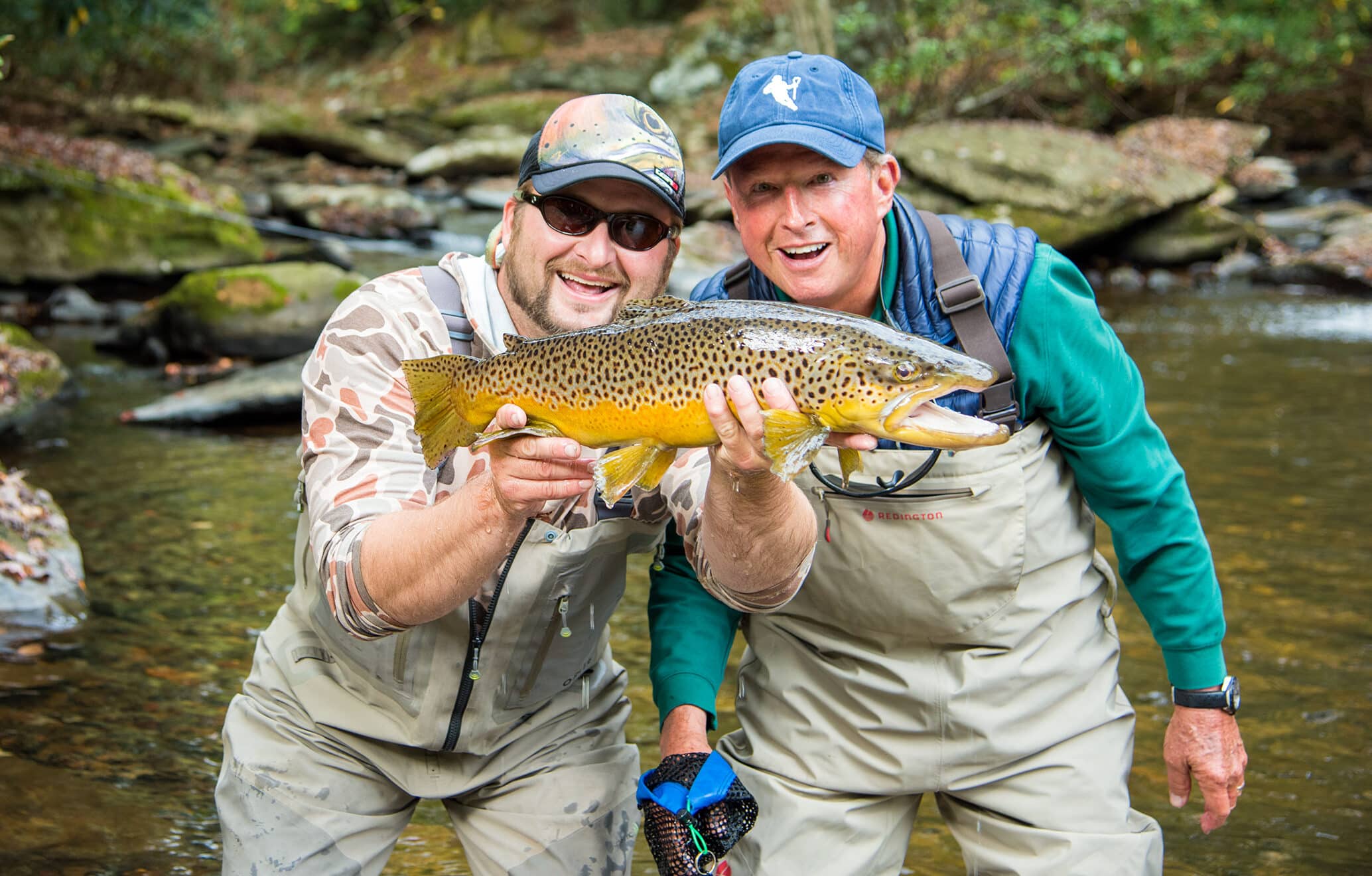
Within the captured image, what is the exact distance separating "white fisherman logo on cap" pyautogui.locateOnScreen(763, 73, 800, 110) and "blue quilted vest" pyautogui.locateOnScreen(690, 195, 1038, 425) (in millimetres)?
414

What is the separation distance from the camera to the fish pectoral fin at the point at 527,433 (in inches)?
103

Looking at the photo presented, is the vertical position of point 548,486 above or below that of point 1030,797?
above

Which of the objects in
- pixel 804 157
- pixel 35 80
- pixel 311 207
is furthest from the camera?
pixel 311 207

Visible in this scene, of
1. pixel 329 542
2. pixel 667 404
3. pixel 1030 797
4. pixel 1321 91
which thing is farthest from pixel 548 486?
pixel 1321 91

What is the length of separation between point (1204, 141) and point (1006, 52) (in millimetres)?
4196

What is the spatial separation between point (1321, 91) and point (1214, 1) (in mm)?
3211

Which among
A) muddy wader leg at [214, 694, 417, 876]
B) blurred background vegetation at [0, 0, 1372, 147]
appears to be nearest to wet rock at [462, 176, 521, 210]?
blurred background vegetation at [0, 0, 1372, 147]

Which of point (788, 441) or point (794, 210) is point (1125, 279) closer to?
point (794, 210)

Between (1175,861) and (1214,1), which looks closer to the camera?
(1175,861)

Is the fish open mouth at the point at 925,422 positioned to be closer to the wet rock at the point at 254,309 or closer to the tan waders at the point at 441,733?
the tan waders at the point at 441,733

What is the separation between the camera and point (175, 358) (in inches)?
494

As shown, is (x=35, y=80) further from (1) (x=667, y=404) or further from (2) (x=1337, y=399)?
(1) (x=667, y=404)

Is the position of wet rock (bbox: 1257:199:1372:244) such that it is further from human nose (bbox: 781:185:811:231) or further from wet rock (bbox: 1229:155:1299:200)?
human nose (bbox: 781:185:811:231)

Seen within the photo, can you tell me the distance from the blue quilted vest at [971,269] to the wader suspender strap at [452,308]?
654 millimetres
